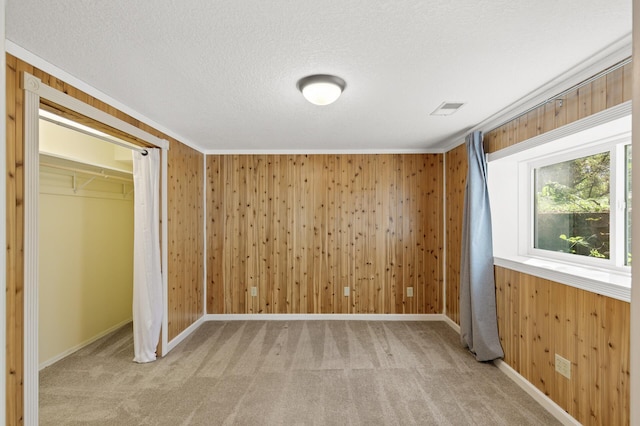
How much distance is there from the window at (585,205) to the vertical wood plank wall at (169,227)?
3.70 metres

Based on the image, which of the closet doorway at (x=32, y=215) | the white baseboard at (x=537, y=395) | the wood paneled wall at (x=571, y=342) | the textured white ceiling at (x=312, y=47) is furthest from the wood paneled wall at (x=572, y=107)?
the closet doorway at (x=32, y=215)

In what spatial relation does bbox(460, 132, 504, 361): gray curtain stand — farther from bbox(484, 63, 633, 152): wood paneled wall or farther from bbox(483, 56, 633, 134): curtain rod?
bbox(483, 56, 633, 134): curtain rod

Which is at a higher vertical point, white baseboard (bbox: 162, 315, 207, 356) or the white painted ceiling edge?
the white painted ceiling edge

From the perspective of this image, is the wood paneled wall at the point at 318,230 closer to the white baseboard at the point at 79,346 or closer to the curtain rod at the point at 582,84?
the white baseboard at the point at 79,346

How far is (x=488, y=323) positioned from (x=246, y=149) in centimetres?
350

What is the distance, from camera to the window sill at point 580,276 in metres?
1.81

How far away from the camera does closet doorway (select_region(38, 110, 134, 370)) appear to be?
2.94m

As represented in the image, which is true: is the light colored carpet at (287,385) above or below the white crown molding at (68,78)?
below

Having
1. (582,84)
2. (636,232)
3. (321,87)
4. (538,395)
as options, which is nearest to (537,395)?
(538,395)

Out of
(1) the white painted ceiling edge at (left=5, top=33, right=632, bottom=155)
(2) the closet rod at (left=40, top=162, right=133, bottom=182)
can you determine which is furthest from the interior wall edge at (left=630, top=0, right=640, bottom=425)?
(2) the closet rod at (left=40, top=162, right=133, bottom=182)

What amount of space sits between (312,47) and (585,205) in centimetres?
241

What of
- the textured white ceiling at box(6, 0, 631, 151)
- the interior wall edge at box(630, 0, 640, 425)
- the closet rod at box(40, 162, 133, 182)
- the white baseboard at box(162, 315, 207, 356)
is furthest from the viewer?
the white baseboard at box(162, 315, 207, 356)

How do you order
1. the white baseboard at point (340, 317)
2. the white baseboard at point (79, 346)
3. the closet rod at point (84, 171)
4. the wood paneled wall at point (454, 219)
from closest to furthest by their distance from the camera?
1. the closet rod at point (84, 171)
2. the white baseboard at point (79, 346)
3. the wood paneled wall at point (454, 219)
4. the white baseboard at point (340, 317)

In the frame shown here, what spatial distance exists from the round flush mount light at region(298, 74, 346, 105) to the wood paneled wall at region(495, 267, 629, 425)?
6.88ft
